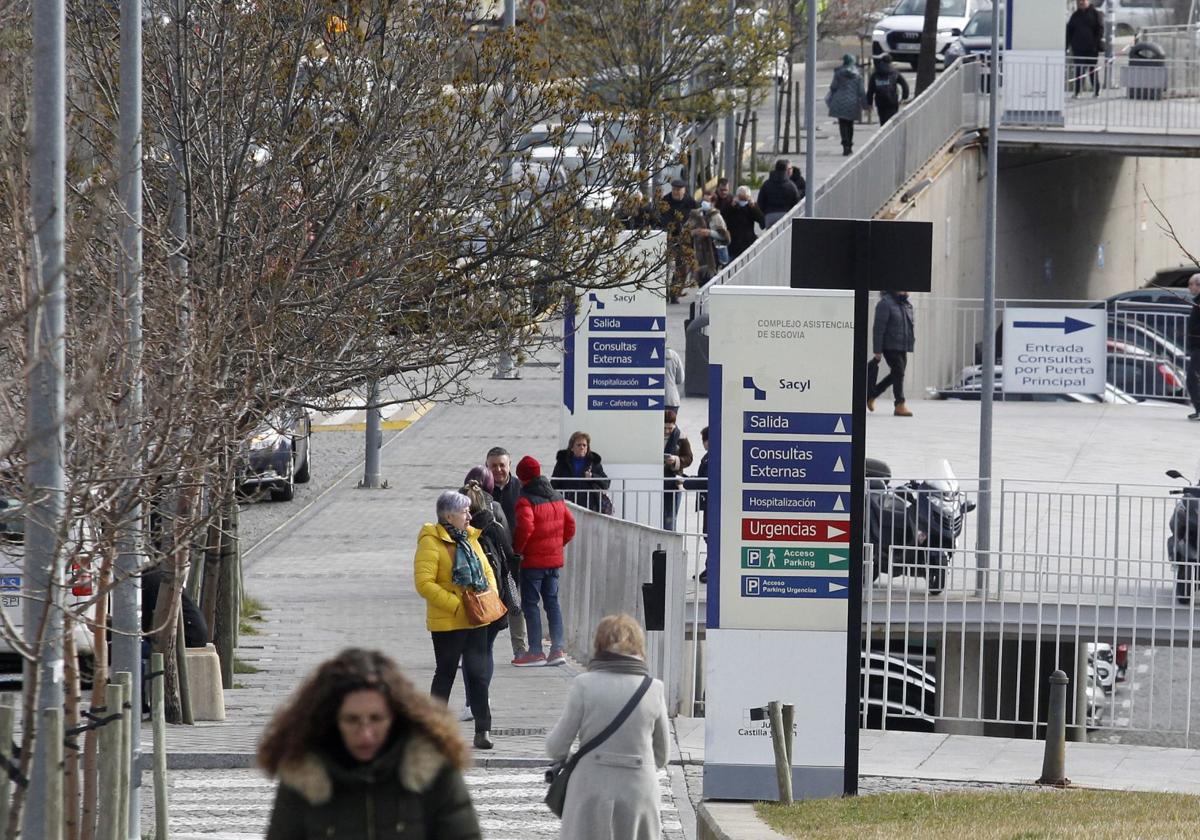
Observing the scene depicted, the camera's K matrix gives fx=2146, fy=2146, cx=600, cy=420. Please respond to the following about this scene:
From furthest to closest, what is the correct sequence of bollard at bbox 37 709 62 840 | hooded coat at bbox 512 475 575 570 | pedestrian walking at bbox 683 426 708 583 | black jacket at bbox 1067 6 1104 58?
black jacket at bbox 1067 6 1104 58 → pedestrian walking at bbox 683 426 708 583 → hooded coat at bbox 512 475 575 570 → bollard at bbox 37 709 62 840

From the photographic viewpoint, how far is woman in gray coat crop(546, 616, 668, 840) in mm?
8094

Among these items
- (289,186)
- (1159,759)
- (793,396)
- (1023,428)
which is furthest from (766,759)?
(1023,428)

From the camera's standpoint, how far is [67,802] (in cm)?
855

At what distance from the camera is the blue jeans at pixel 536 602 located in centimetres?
1551

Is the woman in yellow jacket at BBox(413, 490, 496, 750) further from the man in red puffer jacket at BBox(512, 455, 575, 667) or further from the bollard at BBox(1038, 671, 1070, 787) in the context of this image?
the bollard at BBox(1038, 671, 1070, 787)

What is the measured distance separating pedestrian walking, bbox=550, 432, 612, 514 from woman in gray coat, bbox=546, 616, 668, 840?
960 centimetres

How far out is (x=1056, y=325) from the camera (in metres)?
29.6

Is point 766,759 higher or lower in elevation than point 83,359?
lower

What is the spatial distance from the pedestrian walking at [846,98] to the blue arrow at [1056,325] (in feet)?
Answer: 48.5

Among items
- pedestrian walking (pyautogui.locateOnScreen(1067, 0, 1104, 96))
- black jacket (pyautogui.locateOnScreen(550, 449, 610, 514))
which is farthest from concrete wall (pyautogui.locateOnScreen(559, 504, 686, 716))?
pedestrian walking (pyautogui.locateOnScreen(1067, 0, 1104, 96))

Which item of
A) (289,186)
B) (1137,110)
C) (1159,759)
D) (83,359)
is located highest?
(1137,110)

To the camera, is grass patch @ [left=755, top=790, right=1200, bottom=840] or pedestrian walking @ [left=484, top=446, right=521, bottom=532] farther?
pedestrian walking @ [left=484, top=446, right=521, bottom=532]

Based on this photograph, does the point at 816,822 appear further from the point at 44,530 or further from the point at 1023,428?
the point at 1023,428

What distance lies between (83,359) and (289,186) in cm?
591
